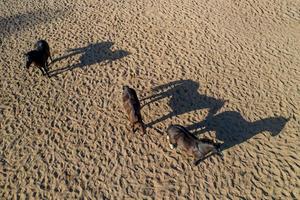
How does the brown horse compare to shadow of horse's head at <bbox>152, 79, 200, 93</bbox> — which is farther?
shadow of horse's head at <bbox>152, 79, 200, 93</bbox>

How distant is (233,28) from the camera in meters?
→ 12.2

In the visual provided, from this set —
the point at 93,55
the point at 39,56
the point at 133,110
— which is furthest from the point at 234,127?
the point at 39,56

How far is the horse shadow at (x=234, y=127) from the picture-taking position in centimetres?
877

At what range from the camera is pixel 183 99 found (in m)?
9.68

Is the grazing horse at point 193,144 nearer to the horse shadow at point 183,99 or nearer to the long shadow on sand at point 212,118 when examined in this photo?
the long shadow on sand at point 212,118

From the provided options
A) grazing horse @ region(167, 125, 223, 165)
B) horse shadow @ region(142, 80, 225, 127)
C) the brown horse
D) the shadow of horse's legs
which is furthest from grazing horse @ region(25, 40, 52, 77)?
grazing horse @ region(167, 125, 223, 165)

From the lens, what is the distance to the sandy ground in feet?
26.0

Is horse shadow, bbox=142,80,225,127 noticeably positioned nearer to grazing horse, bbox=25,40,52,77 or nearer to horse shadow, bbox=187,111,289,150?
horse shadow, bbox=187,111,289,150

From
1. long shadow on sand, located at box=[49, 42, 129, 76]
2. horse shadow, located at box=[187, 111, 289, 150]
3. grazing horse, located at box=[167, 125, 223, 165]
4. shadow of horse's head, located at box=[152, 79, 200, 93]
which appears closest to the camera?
grazing horse, located at box=[167, 125, 223, 165]

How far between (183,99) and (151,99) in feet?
3.27

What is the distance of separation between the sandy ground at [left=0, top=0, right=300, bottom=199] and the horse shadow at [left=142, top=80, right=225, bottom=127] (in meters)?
0.04

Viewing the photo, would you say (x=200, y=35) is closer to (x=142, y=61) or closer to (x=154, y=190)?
(x=142, y=61)

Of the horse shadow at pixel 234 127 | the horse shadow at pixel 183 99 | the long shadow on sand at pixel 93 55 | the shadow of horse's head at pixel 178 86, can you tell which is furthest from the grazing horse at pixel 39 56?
the horse shadow at pixel 234 127

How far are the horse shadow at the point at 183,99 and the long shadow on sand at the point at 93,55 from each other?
2.21 meters
